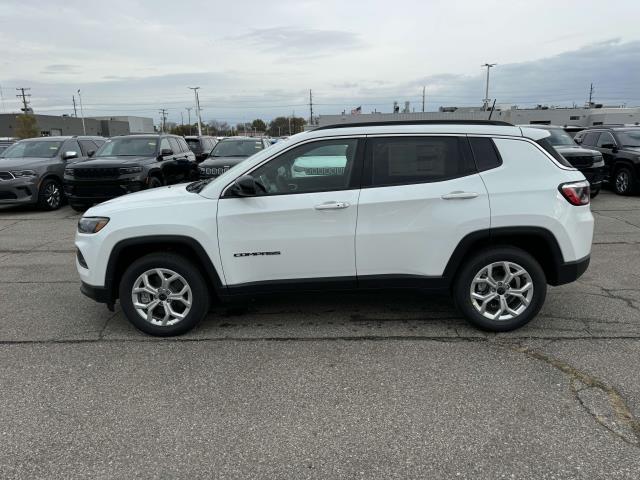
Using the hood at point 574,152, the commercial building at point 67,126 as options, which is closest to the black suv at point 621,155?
the hood at point 574,152

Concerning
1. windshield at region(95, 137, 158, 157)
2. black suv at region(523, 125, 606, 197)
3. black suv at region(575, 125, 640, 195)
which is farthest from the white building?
black suv at region(523, 125, 606, 197)

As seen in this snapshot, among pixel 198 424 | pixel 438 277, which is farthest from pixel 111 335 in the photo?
pixel 438 277

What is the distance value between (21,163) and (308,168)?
10275 millimetres

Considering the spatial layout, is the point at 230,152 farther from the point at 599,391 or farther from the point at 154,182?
the point at 599,391

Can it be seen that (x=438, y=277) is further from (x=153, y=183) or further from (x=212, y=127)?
(x=212, y=127)

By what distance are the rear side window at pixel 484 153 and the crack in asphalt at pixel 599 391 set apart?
60.1 inches

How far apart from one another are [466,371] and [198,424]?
6.45 feet

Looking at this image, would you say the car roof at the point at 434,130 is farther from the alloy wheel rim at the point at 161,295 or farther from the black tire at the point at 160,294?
the alloy wheel rim at the point at 161,295

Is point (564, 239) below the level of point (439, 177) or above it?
below

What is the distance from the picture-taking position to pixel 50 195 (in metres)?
12.0

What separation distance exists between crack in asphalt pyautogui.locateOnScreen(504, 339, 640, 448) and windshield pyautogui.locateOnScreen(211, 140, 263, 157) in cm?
1074

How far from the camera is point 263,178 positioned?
166 inches

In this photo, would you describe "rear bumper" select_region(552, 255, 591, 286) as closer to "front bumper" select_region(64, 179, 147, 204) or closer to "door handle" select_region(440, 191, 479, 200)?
"door handle" select_region(440, 191, 479, 200)

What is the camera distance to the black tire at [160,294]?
166 inches
